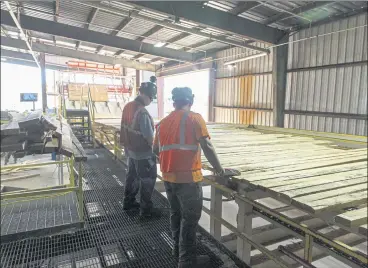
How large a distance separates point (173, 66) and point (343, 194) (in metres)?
16.1

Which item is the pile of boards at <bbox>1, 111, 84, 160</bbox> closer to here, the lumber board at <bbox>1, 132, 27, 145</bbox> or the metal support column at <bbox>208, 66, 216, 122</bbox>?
the lumber board at <bbox>1, 132, 27, 145</bbox>

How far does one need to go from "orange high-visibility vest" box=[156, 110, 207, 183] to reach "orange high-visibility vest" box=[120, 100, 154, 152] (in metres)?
1.15

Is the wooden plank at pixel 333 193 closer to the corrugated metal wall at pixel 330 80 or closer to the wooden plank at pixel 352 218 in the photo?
the wooden plank at pixel 352 218

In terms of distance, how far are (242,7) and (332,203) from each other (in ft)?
24.6

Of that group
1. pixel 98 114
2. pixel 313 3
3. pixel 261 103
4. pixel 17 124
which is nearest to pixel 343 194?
Result: pixel 17 124

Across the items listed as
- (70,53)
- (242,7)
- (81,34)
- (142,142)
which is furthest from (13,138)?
(70,53)

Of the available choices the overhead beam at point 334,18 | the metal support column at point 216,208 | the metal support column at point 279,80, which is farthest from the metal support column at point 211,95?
the metal support column at point 216,208

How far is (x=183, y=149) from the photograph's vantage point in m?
2.65

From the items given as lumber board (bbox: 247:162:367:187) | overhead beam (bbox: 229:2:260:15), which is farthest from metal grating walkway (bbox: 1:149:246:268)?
overhead beam (bbox: 229:2:260:15)

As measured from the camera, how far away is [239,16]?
29.0ft

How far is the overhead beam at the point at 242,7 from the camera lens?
7.86 meters

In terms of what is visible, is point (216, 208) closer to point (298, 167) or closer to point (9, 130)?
point (298, 167)

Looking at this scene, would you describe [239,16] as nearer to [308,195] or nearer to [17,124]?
[308,195]

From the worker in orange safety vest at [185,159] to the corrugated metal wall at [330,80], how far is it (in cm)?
770
